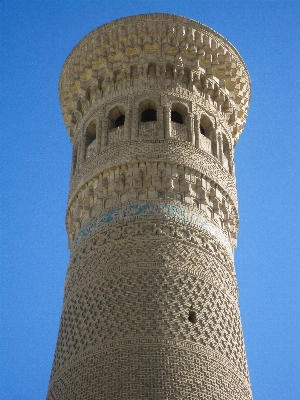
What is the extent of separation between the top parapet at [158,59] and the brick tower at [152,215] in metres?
0.02

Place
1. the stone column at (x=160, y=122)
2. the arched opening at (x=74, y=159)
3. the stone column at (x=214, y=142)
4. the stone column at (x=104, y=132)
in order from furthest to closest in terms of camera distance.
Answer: the arched opening at (x=74, y=159) < the stone column at (x=214, y=142) < the stone column at (x=104, y=132) < the stone column at (x=160, y=122)

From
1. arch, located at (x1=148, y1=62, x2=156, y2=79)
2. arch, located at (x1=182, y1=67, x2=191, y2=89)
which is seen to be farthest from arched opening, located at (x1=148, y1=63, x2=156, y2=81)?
arch, located at (x1=182, y1=67, x2=191, y2=89)

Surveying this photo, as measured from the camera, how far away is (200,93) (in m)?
9.35

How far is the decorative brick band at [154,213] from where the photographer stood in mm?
7848

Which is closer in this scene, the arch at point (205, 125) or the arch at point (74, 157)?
the arch at point (205, 125)

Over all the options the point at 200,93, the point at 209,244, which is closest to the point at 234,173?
the point at 200,93

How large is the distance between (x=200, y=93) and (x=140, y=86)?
77 cm

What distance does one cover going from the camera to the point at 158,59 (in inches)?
366

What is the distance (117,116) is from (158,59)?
2.83 ft

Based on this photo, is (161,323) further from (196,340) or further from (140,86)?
(140,86)

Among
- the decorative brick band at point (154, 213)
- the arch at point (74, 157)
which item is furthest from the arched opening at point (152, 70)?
the decorative brick band at point (154, 213)

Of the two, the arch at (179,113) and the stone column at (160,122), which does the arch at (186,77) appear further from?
the stone column at (160,122)

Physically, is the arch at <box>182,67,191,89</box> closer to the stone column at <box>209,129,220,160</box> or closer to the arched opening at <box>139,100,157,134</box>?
the arched opening at <box>139,100,157,134</box>

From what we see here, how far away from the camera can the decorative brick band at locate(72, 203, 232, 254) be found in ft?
25.7
